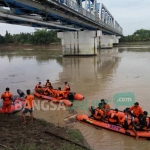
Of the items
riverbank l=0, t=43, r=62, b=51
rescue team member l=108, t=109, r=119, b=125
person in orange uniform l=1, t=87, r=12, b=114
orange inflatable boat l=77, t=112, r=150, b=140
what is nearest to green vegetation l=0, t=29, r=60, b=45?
riverbank l=0, t=43, r=62, b=51

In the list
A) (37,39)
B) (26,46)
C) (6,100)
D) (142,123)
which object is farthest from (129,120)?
(26,46)

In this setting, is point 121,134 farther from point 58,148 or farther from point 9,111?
point 9,111

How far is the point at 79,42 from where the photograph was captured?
130 feet

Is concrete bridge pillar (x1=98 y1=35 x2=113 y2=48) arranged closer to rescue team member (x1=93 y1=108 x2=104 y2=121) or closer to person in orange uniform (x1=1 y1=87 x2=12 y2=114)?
person in orange uniform (x1=1 y1=87 x2=12 y2=114)

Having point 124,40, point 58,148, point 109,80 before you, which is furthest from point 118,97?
point 124,40

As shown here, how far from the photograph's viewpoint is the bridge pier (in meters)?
39.6

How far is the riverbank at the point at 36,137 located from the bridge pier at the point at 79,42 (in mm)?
31845

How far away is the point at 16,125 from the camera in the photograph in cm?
802

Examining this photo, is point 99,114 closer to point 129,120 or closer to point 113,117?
point 113,117

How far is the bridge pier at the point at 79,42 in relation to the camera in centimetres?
3956

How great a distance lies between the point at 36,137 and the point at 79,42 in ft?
111

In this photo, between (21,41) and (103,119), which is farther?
(21,41)

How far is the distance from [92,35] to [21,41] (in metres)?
45.7

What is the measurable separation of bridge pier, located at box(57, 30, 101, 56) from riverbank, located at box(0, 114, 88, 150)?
3184cm
